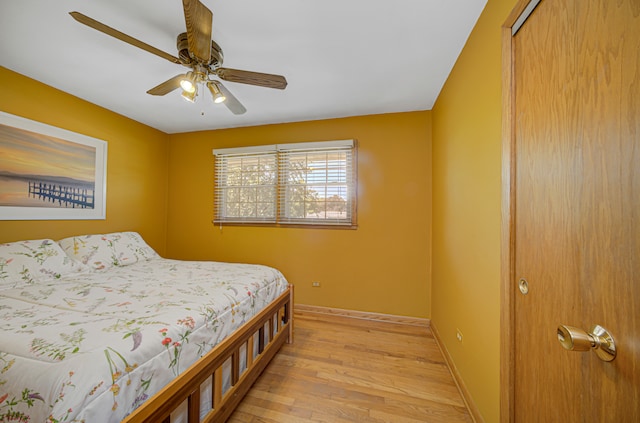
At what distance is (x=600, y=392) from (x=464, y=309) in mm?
1081

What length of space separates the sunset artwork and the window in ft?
4.50

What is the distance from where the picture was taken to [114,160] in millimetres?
2822

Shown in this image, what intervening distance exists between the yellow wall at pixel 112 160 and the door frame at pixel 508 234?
3.80 metres

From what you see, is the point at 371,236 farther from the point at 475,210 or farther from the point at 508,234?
the point at 508,234

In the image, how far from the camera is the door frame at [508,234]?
1.03 m

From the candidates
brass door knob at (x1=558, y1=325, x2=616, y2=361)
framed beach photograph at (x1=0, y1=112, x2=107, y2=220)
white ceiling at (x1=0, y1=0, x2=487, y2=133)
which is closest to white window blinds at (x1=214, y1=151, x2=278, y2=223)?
white ceiling at (x1=0, y1=0, x2=487, y2=133)

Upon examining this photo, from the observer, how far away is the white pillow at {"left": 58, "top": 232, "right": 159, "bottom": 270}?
216cm

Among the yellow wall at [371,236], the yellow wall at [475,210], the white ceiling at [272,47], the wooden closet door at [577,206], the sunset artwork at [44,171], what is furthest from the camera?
the yellow wall at [371,236]

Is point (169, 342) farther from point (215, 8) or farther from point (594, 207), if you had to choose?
point (215, 8)

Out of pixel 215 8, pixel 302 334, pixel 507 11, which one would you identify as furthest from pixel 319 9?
pixel 302 334

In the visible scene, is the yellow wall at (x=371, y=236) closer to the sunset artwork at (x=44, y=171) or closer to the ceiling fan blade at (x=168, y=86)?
the ceiling fan blade at (x=168, y=86)

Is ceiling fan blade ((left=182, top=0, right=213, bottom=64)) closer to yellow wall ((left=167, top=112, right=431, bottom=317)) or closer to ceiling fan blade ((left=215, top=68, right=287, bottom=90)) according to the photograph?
ceiling fan blade ((left=215, top=68, right=287, bottom=90))

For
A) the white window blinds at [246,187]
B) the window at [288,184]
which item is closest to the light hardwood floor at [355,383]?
the window at [288,184]

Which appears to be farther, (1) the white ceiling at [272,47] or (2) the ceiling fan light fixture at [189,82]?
(2) the ceiling fan light fixture at [189,82]
